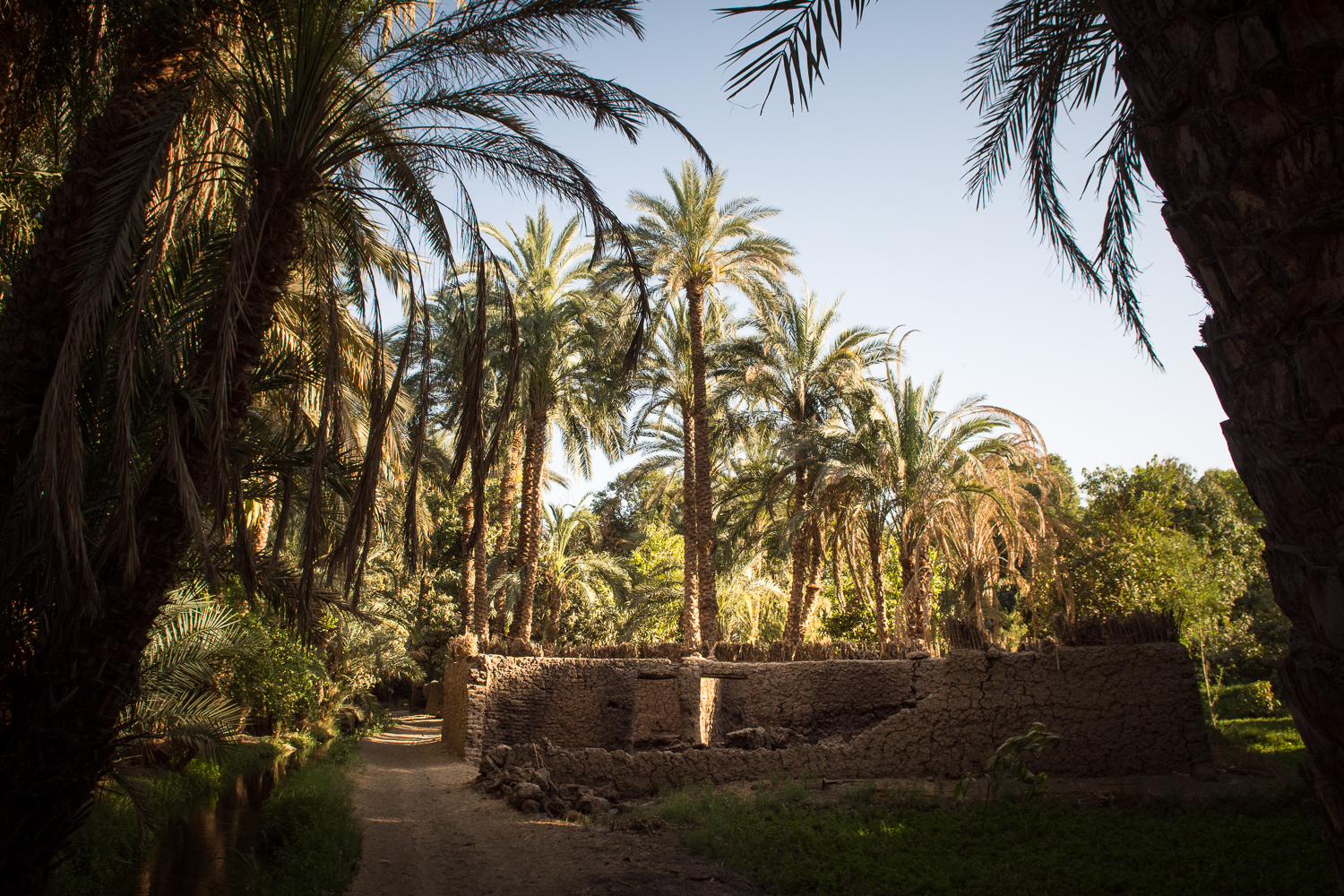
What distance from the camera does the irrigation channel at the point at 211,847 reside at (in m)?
7.91

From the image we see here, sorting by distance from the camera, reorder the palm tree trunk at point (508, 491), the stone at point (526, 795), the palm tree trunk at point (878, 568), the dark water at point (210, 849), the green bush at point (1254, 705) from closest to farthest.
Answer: the dark water at point (210, 849) < the stone at point (526, 795) < the green bush at point (1254, 705) < the palm tree trunk at point (878, 568) < the palm tree trunk at point (508, 491)

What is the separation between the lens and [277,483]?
794cm

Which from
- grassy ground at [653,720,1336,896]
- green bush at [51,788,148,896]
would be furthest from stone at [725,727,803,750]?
green bush at [51,788,148,896]

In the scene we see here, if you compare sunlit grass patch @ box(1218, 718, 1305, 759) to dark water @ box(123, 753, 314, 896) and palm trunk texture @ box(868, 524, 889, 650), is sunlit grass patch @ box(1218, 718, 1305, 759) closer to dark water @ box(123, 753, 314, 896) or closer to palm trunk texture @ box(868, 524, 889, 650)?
palm trunk texture @ box(868, 524, 889, 650)

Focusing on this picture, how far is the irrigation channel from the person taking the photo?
7.91 m

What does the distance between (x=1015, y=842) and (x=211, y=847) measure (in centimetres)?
935

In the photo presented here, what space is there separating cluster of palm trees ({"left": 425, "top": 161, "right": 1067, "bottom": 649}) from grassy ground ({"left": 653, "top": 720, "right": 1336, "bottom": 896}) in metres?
7.85

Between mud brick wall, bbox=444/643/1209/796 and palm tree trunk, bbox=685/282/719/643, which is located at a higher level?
palm tree trunk, bbox=685/282/719/643

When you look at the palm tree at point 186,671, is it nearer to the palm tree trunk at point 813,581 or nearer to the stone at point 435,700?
the stone at point 435,700

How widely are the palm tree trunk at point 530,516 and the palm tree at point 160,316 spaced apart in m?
14.4

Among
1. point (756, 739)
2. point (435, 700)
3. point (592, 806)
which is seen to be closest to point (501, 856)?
point (592, 806)

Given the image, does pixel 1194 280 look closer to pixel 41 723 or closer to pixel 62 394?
pixel 62 394

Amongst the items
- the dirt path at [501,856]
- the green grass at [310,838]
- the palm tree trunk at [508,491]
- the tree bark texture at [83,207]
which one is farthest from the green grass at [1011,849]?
the palm tree trunk at [508,491]

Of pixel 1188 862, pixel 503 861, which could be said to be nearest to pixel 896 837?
pixel 1188 862
